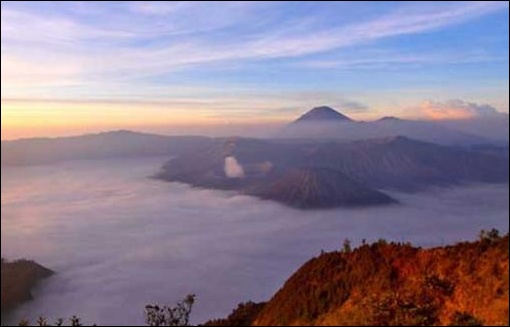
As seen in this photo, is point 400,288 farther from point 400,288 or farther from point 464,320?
point 464,320

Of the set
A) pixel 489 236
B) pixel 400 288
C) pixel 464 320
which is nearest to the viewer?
pixel 464 320

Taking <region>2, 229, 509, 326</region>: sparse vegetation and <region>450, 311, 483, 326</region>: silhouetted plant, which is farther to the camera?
<region>2, 229, 509, 326</region>: sparse vegetation

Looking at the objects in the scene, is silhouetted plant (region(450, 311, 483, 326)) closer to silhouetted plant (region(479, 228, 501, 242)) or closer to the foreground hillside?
the foreground hillside

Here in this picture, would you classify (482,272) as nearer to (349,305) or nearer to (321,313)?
(349,305)

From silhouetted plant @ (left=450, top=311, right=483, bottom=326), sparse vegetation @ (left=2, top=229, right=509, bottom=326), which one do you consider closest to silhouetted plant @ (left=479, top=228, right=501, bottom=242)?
sparse vegetation @ (left=2, top=229, right=509, bottom=326)

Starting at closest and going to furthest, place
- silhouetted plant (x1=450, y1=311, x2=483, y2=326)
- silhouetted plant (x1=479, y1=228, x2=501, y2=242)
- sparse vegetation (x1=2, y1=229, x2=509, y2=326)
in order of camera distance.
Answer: silhouetted plant (x1=450, y1=311, x2=483, y2=326) < sparse vegetation (x1=2, y1=229, x2=509, y2=326) < silhouetted plant (x1=479, y1=228, x2=501, y2=242)

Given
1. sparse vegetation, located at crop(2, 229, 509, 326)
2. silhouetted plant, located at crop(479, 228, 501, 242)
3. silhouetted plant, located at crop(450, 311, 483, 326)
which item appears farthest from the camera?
silhouetted plant, located at crop(479, 228, 501, 242)

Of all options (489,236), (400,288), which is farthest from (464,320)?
(489,236)

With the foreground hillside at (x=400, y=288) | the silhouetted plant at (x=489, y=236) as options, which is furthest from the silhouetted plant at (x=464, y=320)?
the silhouetted plant at (x=489, y=236)
